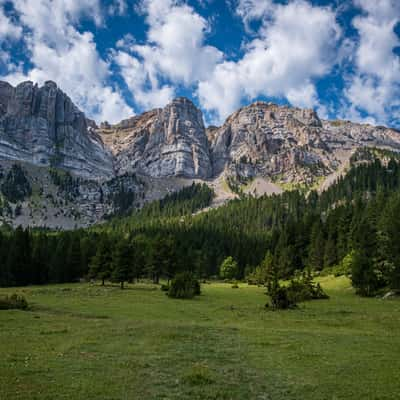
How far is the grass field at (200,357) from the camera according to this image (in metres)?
14.5

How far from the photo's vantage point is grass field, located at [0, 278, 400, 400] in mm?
14484

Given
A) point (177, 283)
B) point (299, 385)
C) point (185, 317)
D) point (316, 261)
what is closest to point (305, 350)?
point (299, 385)

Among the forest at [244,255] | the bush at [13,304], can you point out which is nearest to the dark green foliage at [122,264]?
the forest at [244,255]

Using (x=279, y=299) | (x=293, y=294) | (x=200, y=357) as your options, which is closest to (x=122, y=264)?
(x=293, y=294)

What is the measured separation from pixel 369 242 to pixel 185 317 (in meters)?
35.5

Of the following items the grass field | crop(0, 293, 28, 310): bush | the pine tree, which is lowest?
crop(0, 293, 28, 310): bush

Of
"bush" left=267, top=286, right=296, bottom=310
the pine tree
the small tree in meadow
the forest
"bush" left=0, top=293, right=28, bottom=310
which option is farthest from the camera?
the small tree in meadow

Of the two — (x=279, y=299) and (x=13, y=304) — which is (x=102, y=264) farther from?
(x=279, y=299)

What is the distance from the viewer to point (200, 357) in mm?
20641

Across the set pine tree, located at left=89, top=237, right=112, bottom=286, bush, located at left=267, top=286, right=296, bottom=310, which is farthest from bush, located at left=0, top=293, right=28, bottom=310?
pine tree, located at left=89, top=237, right=112, bottom=286

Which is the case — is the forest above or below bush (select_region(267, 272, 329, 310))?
above

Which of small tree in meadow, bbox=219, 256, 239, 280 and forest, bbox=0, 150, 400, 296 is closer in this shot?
forest, bbox=0, 150, 400, 296

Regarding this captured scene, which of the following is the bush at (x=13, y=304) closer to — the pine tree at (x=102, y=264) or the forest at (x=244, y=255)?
the forest at (x=244, y=255)

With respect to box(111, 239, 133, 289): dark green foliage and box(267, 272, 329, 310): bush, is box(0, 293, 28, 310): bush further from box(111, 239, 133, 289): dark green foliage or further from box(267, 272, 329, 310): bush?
box(111, 239, 133, 289): dark green foliage
